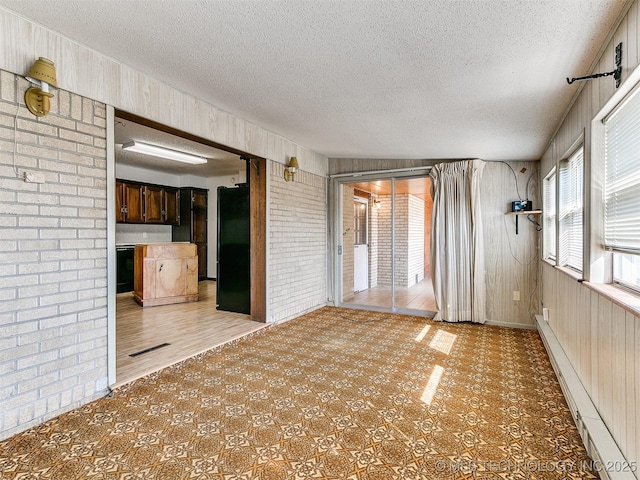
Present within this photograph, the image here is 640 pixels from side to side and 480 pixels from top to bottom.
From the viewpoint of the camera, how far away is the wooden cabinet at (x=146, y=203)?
676 centimetres

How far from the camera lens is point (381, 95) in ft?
9.48

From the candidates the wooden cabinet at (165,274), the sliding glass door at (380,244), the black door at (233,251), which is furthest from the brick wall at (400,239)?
the wooden cabinet at (165,274)

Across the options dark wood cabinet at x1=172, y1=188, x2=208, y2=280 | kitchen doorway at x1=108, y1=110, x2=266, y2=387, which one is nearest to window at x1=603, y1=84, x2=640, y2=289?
kitchen doorway at x1=108, y1=110, x2=266, y2=387

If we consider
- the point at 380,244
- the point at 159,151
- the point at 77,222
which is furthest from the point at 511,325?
the point at 159,151

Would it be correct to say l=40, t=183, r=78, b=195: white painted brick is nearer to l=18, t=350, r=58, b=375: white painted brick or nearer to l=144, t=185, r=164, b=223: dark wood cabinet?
l=18, t=350, r=58, b=375: white painted brick

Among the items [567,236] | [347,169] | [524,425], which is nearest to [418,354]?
[524,425]

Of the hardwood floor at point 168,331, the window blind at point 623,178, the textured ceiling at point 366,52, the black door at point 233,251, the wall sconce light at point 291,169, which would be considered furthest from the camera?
the black door at point 233,251

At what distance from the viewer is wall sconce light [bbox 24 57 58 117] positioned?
200cm

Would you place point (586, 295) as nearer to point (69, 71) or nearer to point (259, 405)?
point (259, 405)

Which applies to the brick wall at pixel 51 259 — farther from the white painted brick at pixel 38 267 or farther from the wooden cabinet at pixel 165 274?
the wooden cabinet at pixel 165 274

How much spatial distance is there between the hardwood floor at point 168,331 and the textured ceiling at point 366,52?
2.49m

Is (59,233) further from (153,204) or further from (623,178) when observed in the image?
(153,204)

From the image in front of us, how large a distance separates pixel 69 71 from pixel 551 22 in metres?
2.99

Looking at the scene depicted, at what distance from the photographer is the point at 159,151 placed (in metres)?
5.21
